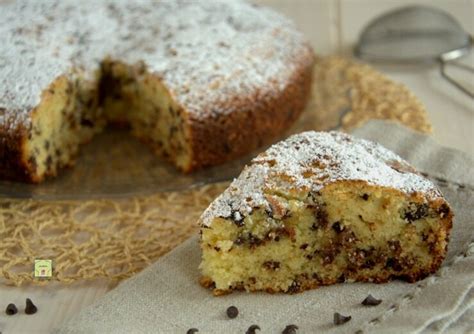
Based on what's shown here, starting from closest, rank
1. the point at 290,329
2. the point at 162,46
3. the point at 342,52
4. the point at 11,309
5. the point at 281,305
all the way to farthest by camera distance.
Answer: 1. the point at 290,329
2. the point at 281,305
3. the point at 11,309
4. the point at 162,46
5. the point at 342,52

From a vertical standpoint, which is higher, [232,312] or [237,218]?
[237,218]

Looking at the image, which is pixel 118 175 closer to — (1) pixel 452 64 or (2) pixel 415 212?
(2) pixel 415 212

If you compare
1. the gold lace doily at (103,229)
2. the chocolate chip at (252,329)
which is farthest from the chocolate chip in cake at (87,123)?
the chocolate chip at (252,329)

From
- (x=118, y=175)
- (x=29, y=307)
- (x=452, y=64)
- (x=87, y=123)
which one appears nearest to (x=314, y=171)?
(x=29, y=307)

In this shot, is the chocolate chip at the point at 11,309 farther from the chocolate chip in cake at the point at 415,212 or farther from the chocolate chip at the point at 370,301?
the chocolate chip in cake at the point at 415,212

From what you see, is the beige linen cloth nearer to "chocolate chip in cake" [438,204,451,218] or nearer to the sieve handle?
"chocolate chip in cake" [438,204,451,218]

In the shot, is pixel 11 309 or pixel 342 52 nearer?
pixel 11 309

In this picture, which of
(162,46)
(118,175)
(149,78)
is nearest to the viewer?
(118,175)

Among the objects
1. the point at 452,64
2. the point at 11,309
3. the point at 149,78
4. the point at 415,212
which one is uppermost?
the point at 149,78
